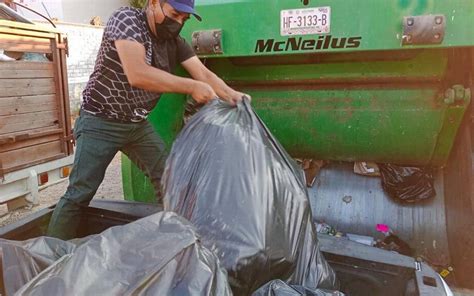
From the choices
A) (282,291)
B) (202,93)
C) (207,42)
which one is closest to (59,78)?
(207,42)

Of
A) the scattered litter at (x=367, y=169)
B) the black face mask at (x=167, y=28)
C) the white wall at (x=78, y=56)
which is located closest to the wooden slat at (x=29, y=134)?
the black face mask at (x=167, y=28)

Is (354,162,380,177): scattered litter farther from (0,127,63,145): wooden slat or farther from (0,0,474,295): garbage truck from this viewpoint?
(0,127,63,145): wooden slat

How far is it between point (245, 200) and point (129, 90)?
116cm

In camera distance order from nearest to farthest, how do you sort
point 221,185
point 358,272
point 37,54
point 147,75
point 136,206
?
point 221,185, point 358,272, point 147,75, point 136,206, point 37,54

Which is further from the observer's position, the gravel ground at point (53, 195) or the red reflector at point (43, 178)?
the gravel ground at point (53, 195)

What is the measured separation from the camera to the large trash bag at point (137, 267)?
848mm

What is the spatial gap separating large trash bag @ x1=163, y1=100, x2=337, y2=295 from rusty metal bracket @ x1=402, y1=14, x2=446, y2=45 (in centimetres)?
88

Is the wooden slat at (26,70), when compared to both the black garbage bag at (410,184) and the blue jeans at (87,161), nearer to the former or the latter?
the blue jeans at (87,161)

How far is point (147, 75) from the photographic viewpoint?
1.89 m

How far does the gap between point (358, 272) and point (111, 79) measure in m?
1.56

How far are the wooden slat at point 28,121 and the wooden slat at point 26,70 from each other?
1.13ft

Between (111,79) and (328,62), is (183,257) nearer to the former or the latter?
(111,79)

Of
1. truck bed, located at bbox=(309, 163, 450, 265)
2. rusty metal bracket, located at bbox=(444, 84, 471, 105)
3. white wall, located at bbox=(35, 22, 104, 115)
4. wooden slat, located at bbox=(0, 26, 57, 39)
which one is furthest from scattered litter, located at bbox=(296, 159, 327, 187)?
white wall, located at bbox=(35, 22, 104, 115)

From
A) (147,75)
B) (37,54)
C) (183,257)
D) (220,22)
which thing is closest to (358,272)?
(183,257)
